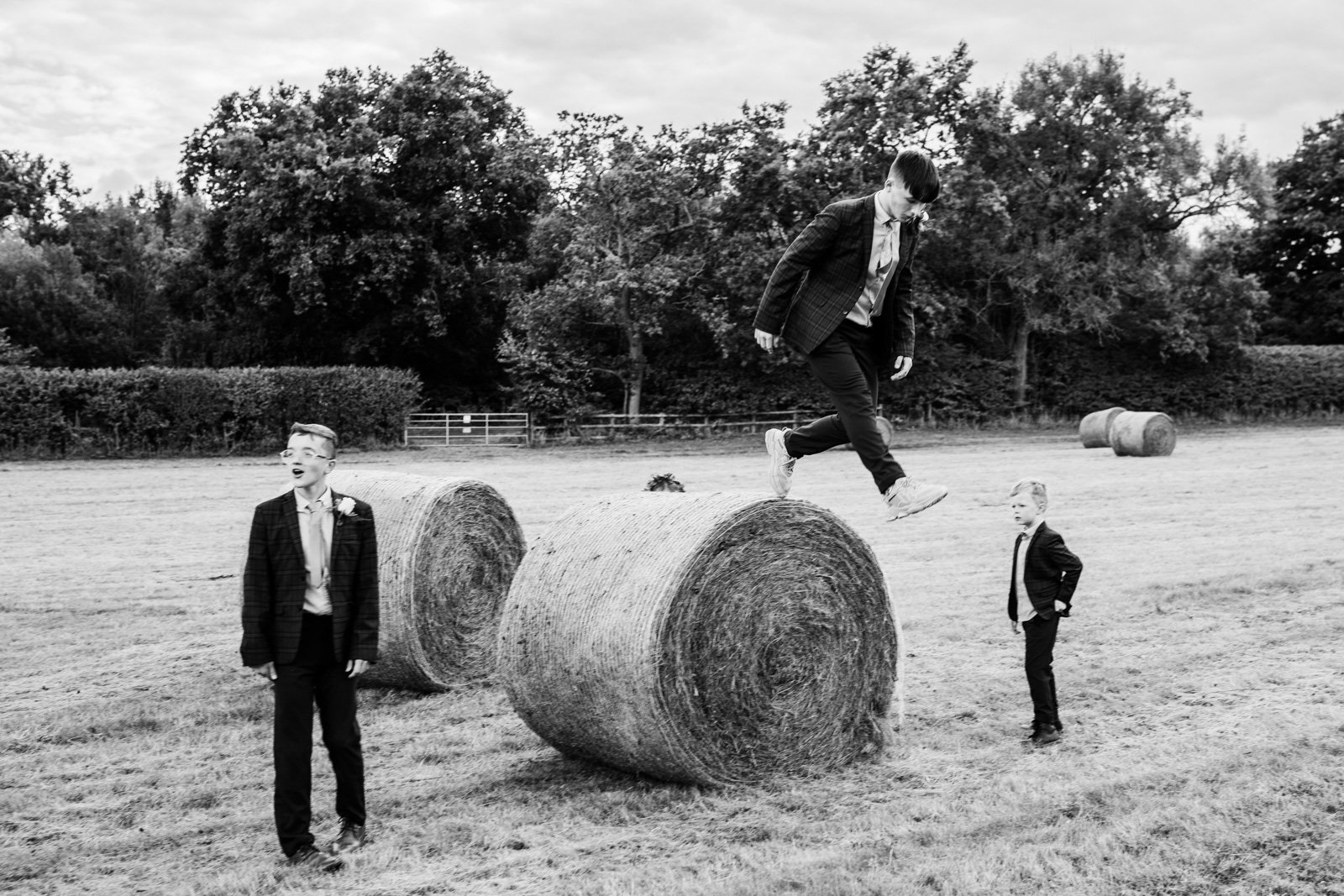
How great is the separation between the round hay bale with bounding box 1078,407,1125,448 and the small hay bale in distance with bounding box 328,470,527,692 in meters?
26.8

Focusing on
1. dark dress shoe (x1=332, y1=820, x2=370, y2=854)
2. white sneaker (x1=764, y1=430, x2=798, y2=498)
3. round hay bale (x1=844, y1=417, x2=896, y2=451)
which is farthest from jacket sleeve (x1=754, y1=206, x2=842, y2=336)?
round hay bale (x1=844, y1=417, x2=896, y2=451)

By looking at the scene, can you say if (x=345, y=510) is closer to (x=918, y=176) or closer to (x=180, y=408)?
(x=918, y=176)

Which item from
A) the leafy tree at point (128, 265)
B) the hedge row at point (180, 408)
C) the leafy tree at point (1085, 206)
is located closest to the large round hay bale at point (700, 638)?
the hedge row at point (180, 408)

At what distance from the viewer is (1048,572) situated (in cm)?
787

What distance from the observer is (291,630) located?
6023 millimetres

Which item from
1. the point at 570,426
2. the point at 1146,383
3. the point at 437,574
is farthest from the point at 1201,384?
the point at 437,574

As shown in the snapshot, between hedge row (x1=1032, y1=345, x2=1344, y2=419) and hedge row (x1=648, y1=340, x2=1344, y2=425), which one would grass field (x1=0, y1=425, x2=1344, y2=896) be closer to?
hedge row (x1=648, y1=340, x2=1344, y2=425)

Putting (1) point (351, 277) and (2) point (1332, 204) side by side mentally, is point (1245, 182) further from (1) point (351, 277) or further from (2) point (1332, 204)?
(1) point (351, 277)

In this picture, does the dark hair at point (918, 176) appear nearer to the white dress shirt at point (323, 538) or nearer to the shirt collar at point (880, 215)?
the shirt collar at point (880, 215)

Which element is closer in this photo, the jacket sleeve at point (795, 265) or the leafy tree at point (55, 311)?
the jacket sleeve at point (795, 265)

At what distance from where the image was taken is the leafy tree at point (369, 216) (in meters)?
38.2

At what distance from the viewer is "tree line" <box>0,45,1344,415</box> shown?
128 ft

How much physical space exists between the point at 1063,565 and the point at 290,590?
4493 millimetres

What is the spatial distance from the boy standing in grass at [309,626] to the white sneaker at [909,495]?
9.02 feet
